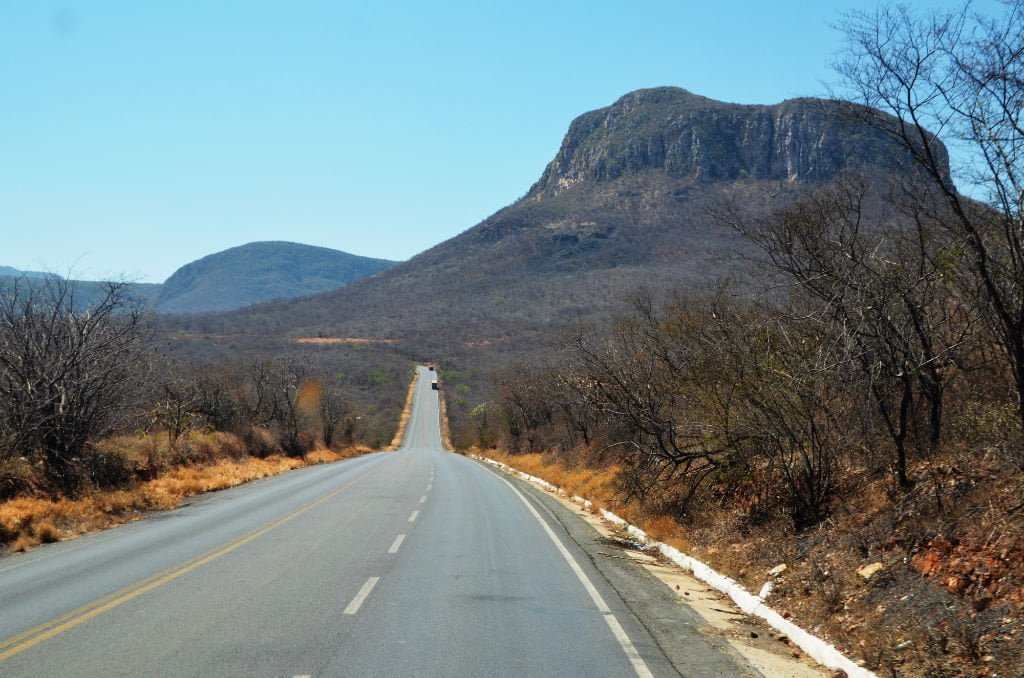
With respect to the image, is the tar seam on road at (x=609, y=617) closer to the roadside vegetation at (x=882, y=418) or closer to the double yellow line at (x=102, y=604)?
the roadside vegetation at (x=882, y=418)

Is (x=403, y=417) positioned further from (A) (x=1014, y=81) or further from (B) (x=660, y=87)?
(B) (x=660, y=87)

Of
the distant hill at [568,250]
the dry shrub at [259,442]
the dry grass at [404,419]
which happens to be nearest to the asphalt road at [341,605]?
the dry shrub at [259,442]

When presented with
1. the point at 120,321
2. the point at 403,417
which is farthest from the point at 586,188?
the point at 120,321

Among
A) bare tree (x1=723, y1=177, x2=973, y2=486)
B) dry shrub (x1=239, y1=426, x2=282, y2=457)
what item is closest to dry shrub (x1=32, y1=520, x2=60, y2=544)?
bare tree (x1=723, y1=177, x2=973, y2=486)

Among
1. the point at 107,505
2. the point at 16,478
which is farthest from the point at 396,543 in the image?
the point at 16,478

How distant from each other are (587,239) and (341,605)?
114 metres

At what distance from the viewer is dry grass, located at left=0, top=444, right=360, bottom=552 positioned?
44.4 ft

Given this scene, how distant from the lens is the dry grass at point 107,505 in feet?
44.4

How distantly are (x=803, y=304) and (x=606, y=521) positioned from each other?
737 centimetres

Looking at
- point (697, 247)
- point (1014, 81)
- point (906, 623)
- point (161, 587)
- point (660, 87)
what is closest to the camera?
point (906, 623)

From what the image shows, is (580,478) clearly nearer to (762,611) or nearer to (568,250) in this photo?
(762,611)

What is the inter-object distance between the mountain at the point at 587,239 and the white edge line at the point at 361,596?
74.5 meters

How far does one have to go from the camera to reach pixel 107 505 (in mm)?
17281

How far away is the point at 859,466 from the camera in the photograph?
10.9 m
